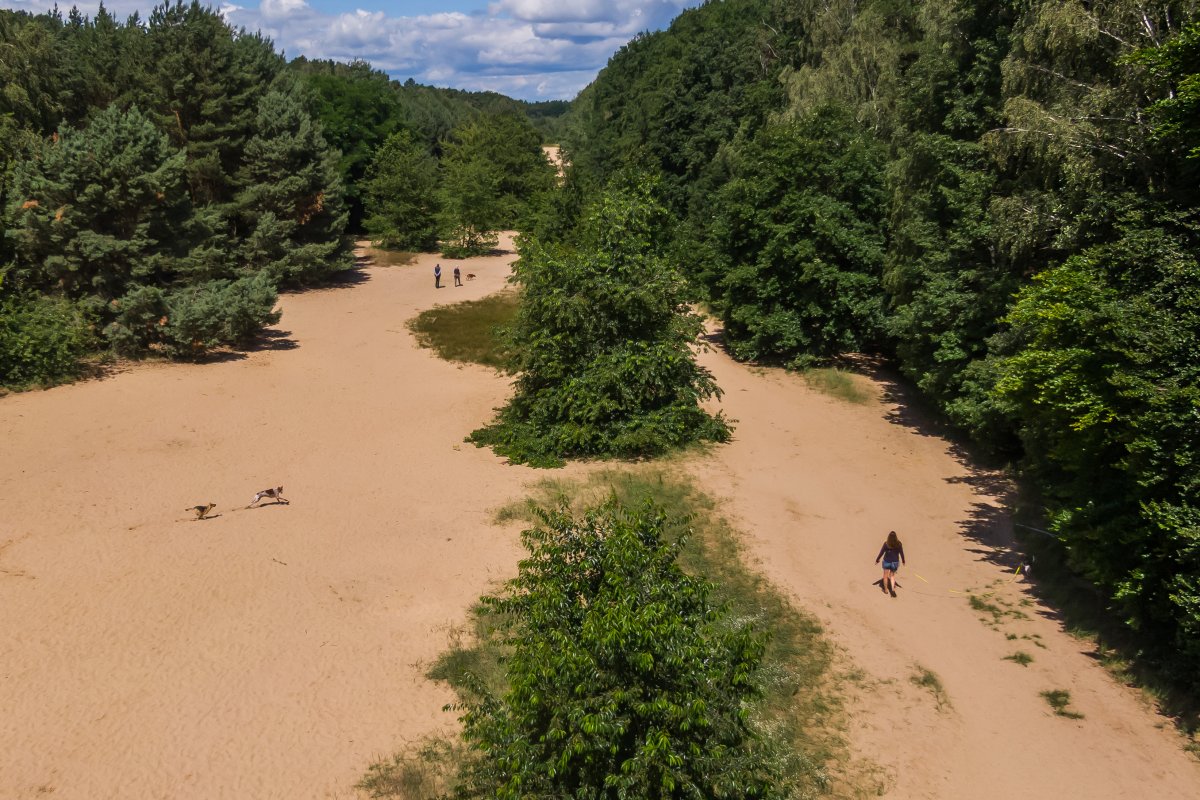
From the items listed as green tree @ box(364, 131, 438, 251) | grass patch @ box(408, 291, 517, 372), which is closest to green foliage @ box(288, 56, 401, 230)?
green tree @ box(364, 131, 438, 251)

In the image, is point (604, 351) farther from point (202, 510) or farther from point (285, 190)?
point (285, 190)

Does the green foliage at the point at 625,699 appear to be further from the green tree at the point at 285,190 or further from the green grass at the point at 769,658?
the green tree at the point at 285,190

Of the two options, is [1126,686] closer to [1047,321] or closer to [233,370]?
[1047,321]

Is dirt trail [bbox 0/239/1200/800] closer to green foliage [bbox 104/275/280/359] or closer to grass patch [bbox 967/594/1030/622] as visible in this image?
grass patch [bbox 967/594/1030/622]

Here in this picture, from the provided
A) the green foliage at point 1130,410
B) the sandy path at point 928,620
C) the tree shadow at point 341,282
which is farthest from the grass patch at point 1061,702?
the tree shadow at point 341,282

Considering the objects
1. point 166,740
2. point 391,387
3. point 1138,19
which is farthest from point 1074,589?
point 391,387
